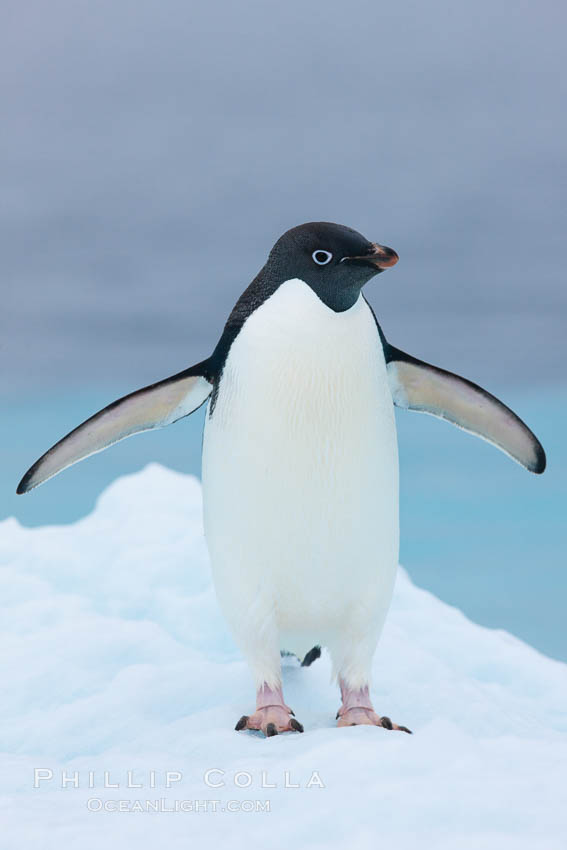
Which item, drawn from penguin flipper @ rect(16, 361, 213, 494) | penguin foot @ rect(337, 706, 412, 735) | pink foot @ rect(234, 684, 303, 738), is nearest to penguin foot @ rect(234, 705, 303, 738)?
pink foot @ rect(234, 684, 303, 738)

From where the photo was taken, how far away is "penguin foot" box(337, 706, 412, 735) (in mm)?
2828

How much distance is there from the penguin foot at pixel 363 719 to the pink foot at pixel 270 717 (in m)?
0.17

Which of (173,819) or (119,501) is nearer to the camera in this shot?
(173,819)

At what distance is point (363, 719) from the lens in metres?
2.87

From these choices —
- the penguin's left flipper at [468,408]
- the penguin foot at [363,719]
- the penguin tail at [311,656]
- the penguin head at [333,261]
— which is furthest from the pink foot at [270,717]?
the penguin head at [333,261]

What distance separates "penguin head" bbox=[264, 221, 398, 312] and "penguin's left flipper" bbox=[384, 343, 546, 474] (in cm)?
62

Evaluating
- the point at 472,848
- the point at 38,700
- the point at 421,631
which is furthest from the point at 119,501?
the point at 472,848

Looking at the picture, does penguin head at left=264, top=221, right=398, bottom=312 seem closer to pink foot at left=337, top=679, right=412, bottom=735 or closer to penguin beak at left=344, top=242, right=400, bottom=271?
penguin beak at left=344, top=242, right=400, bottom=271

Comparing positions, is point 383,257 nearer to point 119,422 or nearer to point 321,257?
point 321,257

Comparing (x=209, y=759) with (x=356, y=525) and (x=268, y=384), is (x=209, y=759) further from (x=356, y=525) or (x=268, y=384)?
(x=268, y=384)

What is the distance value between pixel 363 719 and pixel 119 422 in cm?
135

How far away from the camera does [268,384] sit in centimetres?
277

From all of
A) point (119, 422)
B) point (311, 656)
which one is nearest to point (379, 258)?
point (119, 422)

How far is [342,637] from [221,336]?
3.67ft
